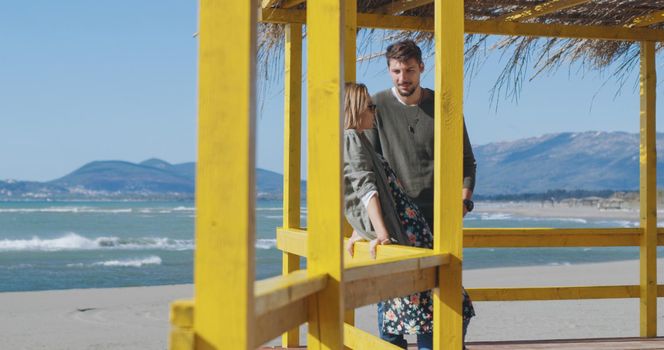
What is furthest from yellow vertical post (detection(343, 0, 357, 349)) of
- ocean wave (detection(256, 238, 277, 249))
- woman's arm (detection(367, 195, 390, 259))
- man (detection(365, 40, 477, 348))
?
ocean wave (detection(256, 238, 277, 249))

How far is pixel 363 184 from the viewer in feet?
9.91

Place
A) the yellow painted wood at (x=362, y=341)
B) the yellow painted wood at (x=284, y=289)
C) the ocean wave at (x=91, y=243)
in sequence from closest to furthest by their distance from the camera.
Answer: the yellow painted wood at (x=284, y=289) → the yellow painted wood at (x=362, y=341) → the ocean wave at (x=91, y=243)

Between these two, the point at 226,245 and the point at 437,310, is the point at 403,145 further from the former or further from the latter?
the point at 226,245

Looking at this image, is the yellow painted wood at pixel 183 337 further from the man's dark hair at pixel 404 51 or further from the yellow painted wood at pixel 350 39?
the yellow painted wood at pixel 350 39

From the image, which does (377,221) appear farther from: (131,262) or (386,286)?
(131,262)

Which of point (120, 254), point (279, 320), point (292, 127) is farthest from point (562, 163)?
point (279, 320)

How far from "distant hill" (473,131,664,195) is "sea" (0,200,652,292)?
6119 cm

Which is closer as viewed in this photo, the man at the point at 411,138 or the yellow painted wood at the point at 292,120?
the man at the point at 411,138

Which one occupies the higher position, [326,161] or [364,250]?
[326,161]

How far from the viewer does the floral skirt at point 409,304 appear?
3.17m

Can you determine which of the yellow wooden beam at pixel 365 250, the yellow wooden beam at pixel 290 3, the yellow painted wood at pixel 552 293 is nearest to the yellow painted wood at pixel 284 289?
the yellow wooden beam at pixel 365 250

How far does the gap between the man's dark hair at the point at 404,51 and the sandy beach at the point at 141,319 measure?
222 inches

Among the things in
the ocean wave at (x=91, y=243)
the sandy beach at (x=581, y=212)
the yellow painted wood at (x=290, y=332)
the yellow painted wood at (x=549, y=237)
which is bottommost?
the ocean wave at (x=91, y=243)

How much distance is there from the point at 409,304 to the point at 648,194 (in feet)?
10.0
